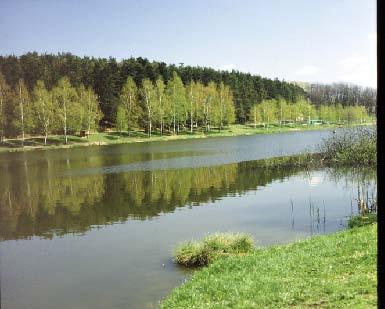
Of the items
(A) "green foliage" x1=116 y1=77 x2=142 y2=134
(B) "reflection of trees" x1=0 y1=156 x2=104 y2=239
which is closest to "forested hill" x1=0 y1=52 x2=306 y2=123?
(A) "green foliage" x1=116 y1=77 x2=142 y2=134

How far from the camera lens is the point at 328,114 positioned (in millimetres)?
182250

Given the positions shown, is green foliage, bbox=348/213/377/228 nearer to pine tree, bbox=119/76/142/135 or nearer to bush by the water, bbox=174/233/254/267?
bush by the water, bbox=174/233/254/267

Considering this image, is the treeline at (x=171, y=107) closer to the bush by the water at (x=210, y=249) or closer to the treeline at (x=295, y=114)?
the treeline at (x=295, y=114)

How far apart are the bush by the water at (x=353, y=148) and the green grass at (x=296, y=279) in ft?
89.5

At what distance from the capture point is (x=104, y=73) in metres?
120

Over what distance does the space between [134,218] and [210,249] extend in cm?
1018

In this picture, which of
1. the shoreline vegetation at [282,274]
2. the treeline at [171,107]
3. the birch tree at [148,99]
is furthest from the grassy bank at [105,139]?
the shoreline vegetation at [282,274]

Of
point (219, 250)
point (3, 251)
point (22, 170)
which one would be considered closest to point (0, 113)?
point (22, 170)

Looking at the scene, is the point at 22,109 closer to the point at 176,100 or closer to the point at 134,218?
the point at 176,100

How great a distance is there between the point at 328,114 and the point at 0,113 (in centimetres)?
13139

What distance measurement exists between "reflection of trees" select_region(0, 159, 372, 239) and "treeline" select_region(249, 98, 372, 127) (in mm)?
102156

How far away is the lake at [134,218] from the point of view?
1639 centimetres

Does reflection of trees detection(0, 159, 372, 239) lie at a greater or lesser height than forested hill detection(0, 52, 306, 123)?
lesser

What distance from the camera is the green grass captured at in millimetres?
9680
